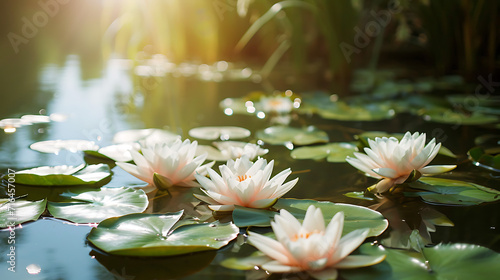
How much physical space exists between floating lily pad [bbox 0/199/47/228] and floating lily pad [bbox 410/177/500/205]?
2.65 ft

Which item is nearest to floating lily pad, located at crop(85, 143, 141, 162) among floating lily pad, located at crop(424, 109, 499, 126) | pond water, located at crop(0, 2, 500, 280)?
pond water, located at crop(0, 2, 500, 280)

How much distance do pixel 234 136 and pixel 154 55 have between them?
18.8 ft

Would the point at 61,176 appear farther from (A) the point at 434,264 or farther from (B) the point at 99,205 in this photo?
(A) the point at 434,264

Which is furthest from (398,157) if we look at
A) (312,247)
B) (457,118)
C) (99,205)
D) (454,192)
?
(457,118)

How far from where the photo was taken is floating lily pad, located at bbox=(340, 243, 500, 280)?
26.2 inches

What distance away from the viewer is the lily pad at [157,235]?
28.5 inches

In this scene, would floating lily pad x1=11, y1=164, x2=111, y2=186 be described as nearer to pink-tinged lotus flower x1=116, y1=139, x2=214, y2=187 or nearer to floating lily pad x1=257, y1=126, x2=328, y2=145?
pink-tinged lotus flower x1=116, y1=139, x2=214, y2=187

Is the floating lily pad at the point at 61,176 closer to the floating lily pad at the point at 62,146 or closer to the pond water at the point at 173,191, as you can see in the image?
the pond water at the point at 173,191

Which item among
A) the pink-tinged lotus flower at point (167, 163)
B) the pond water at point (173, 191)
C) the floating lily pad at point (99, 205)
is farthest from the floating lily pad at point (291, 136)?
the floating lily pad at point (99, 205)

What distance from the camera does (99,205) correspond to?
935 mm

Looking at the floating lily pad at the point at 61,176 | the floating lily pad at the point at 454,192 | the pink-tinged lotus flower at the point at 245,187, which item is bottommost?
the floating lily pad at the point at 454,192

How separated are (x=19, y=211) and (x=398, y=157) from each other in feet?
2.60

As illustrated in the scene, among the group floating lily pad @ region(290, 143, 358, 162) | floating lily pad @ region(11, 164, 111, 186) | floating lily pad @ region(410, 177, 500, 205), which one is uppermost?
floating lily pad @ region(11, 164, 111, 186)

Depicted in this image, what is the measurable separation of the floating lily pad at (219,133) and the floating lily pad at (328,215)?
72 centimetres
